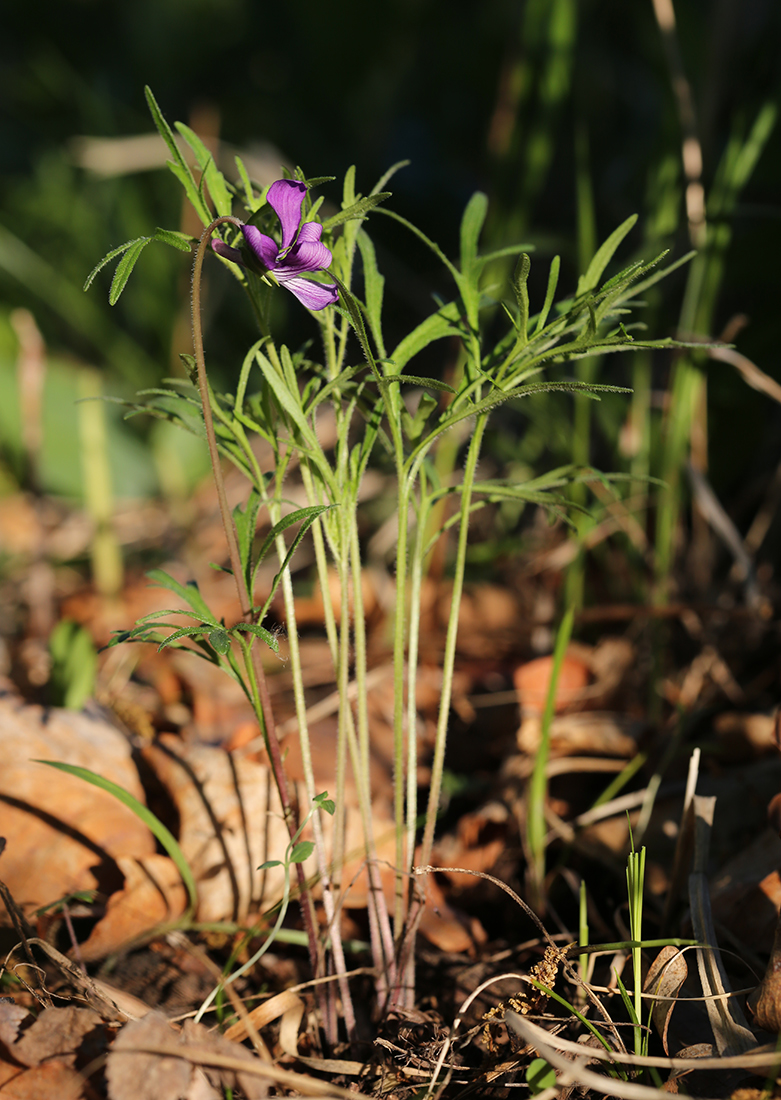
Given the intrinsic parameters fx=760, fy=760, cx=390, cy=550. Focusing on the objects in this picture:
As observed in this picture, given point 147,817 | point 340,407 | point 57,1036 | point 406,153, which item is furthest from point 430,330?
point 406,153

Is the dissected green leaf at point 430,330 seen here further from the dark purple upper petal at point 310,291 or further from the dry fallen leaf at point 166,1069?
the dry fallen leaf at point 166,1069

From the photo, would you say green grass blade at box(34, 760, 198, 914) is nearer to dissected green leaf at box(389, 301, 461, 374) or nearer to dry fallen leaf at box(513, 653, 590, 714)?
dissected green leaf at box(389, 301, 461, 374)

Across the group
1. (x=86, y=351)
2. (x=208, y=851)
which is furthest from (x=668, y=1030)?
(x=86, y=351)

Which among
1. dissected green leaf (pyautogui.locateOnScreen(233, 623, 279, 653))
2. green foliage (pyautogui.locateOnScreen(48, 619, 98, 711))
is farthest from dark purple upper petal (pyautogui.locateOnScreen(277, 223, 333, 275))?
green foliage (pyautogui.locateOnScreen(48, 619, 98, 711))

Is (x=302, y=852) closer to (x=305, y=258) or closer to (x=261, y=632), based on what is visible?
(x=261, y=632)

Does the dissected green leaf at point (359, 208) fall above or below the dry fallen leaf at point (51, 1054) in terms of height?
above

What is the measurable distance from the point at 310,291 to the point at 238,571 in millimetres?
287

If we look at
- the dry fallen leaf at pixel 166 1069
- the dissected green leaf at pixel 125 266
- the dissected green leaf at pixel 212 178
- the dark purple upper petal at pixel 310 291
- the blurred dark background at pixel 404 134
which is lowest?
the dry fallen leaf at pixel 166 1069

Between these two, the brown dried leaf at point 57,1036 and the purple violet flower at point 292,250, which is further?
the brown dried leaf at point 57,1036

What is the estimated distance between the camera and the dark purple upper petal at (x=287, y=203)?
651 millimetres

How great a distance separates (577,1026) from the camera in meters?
0.89

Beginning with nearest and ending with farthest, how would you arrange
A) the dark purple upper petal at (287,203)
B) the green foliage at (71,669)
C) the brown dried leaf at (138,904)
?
the dark purple upper petal at (287,203) < the brown dried leaf at (138,904) < the green foliage at (71,669)

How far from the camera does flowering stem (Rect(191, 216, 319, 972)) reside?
2.27 ft

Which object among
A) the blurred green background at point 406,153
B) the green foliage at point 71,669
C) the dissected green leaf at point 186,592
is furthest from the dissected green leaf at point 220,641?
the blurred green background at point 406,153
